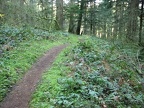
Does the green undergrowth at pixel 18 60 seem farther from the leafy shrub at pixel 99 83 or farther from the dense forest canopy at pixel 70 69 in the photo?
the leafy shrub at pixel 99 83

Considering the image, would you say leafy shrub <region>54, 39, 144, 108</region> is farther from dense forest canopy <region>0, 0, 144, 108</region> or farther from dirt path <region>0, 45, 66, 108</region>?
dirt path <region>0, 45, 66, 108</region>

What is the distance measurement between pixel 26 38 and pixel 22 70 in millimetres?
5862

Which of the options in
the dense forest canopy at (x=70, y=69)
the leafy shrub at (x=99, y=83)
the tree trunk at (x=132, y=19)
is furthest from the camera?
the tree trunk at (x=132, y=19)

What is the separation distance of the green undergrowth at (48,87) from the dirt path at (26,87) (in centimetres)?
26

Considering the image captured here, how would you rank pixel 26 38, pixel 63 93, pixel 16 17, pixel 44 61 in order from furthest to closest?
pixel 16 17, pixel 26 38, pixel 44 61, pixel 63 93

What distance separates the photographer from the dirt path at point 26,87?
7711mm

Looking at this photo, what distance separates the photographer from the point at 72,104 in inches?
290

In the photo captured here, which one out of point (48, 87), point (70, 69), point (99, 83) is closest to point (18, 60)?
point (70, 69)

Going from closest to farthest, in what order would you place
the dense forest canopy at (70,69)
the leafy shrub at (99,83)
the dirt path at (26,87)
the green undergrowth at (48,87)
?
the green undergrowth at (48,87) < the dirt path at (26,87) < the leafy shrub at (99,83) < the dense forest canopy at (70,69)

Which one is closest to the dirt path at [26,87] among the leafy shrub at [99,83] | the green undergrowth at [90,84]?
the green undergrowth at [90,84]

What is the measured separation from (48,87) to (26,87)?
926 mm

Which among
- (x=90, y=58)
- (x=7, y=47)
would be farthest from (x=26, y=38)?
(x=90, y=58)

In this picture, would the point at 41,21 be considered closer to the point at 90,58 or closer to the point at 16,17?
the point at 16,17

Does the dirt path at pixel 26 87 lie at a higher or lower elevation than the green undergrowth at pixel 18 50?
lower
